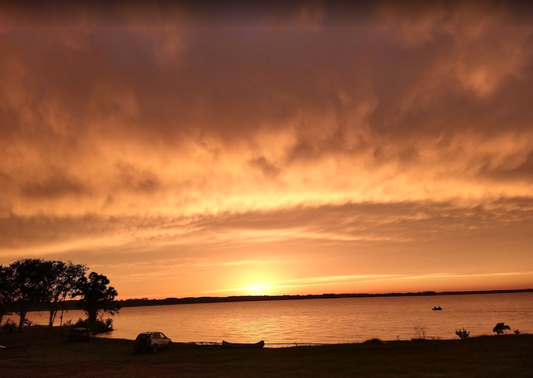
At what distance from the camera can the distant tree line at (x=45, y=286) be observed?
7956cm

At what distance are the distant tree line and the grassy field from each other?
40853mm

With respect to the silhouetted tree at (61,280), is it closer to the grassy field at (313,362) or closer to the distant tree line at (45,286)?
the distant tree line at (45,286)

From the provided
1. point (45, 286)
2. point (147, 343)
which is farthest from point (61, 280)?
point (147, 343)

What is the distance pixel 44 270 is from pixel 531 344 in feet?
262

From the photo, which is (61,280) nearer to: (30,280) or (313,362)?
(30,280)

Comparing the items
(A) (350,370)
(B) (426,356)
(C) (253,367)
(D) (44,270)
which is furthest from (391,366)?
(D) (44,270)

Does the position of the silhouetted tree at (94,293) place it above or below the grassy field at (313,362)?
above

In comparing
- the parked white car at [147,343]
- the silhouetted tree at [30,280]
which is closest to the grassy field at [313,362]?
the parked white car at [147,343]

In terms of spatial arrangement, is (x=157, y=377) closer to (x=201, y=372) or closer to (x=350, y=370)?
(x=201, y=372)

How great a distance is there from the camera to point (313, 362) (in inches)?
1207

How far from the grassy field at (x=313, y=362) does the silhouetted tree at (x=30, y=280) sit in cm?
3999

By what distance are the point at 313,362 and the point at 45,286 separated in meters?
70.1

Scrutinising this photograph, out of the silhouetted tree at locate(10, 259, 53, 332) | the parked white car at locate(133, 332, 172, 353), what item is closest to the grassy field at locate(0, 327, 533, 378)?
the parked white car at locate(133, 332, 172, 353)

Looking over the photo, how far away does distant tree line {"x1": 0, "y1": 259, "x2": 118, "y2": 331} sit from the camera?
79.6 meters
